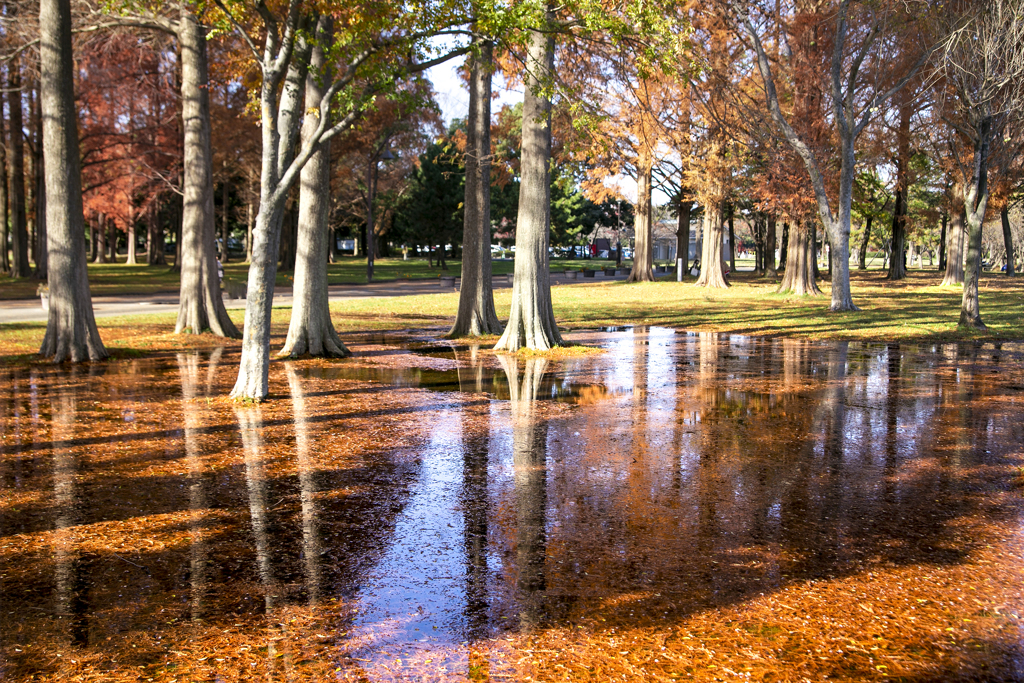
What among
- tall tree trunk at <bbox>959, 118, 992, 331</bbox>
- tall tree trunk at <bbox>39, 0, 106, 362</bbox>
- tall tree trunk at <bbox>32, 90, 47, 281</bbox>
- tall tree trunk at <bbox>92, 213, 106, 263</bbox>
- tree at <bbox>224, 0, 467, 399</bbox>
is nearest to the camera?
tree at <bbox>224, 0, 467, 399</bbox>

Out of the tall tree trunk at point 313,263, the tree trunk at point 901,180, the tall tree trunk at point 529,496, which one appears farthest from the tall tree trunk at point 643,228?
the tall tree trunk at point 529,496

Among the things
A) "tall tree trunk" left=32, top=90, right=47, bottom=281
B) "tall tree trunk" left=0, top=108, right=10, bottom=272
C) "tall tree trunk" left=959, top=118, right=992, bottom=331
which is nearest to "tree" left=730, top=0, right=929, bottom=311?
"tall tree trunk" left=959, top=118, right=992, bottom=331

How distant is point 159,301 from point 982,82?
953 inches

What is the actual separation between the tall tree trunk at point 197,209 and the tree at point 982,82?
15776mm

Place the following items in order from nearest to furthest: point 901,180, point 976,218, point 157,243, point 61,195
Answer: point 61,195
point 976,218
point 901,180
point 157,243

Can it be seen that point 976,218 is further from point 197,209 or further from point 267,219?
point 197,209

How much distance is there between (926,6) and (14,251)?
3717 centimetres

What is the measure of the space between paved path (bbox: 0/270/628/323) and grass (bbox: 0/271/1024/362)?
1.83 metres

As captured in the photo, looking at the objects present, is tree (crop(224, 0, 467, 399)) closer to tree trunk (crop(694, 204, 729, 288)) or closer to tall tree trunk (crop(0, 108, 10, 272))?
tree trunk (crop(694, 204, 729, 288))

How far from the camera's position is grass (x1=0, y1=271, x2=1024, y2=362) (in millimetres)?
17577

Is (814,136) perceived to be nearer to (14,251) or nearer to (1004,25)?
(1004,25)

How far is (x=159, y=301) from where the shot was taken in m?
26.8

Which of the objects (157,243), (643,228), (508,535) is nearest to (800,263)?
(643,228)

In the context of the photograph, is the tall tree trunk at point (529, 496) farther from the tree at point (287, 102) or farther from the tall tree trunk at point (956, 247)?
the tall tree trunk at point (956, 247)
